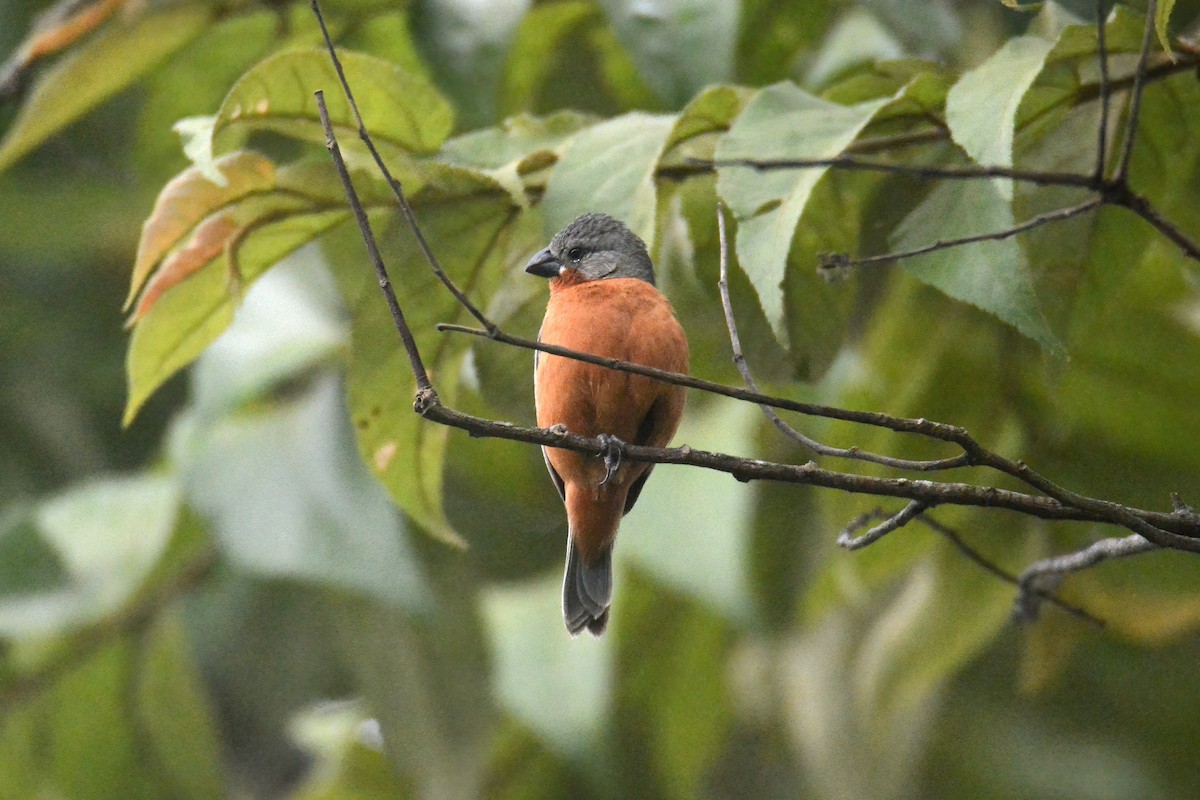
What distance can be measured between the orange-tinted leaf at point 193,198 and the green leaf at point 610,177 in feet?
1.66

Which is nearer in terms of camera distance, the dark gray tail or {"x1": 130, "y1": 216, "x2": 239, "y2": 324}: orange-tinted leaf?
the dark gray tail

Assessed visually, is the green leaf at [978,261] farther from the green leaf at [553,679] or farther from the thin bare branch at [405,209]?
the green leaf at [553,679]

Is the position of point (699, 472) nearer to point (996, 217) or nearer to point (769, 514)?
point (769, 514)

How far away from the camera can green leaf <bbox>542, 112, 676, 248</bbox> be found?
7.20 ft

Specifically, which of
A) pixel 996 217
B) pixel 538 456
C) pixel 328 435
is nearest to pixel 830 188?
pixel 996 217

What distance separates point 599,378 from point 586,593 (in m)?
0.34

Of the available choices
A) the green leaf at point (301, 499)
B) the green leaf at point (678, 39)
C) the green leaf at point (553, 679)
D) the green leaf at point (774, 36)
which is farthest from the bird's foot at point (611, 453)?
the green leaf at point (774, 36)

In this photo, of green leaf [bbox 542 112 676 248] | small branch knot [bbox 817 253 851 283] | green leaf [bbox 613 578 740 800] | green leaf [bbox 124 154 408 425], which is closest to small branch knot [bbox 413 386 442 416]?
small branch knot [bbox 817 253 851 283]

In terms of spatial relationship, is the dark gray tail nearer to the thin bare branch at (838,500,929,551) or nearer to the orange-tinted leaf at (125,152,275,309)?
the thin bare branch at (838,500,929,551)

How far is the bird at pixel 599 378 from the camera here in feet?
6.73

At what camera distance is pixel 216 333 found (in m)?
2.45

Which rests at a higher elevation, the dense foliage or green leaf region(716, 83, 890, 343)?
green leaf region(716, 83, 890, 343)

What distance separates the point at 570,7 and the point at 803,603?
168 cm

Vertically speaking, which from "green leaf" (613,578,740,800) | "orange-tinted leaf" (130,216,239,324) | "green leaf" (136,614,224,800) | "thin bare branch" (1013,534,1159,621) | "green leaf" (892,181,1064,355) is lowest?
"green leaf" (613,578,740,800)
